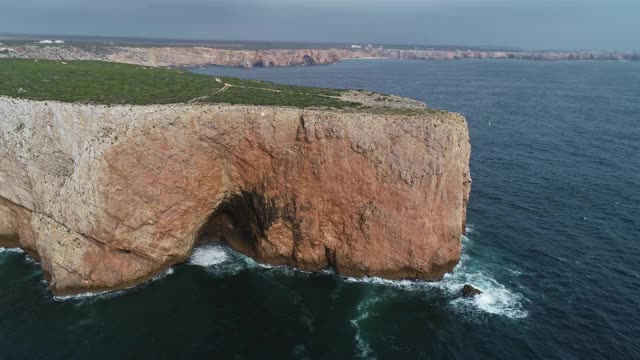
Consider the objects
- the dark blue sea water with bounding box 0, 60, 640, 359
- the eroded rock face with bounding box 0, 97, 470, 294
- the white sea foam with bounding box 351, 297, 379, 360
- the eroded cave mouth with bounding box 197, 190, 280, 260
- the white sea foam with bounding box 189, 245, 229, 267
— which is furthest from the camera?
the white sea foam with bounding box 189, 245, 229, 267

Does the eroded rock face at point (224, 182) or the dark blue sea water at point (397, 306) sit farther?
the eroded rock face at point (224, 182)

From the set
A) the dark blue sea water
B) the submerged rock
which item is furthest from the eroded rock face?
the submerged rock

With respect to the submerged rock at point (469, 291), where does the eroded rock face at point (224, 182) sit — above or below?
above

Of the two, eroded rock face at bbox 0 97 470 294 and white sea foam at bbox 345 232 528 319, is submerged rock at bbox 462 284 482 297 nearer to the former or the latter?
white sea foam at bbox 345 232 528 319

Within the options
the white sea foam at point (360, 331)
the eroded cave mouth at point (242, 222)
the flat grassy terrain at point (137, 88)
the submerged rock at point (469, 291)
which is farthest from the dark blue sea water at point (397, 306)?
the flat grassy terrain at point (137, 88)

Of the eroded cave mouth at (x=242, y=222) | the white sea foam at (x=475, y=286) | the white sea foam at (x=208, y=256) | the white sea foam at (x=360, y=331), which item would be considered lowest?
the white sea foam at (x=360, y=331)

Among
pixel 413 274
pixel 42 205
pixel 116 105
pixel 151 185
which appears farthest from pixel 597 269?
pixel 42 205

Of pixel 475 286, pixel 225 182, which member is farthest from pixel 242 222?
pixel 475 286

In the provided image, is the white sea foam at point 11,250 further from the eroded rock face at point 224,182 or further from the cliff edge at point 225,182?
the eroded rock face at point 224,182
